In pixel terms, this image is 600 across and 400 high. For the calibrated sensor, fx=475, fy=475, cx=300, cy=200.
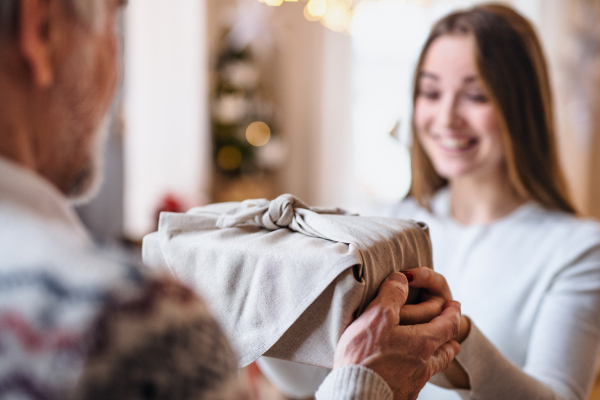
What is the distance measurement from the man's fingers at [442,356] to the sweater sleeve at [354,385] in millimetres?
100

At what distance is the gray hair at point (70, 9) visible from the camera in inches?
14.2

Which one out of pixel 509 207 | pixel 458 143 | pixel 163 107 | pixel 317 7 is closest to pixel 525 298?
pixel 509 207

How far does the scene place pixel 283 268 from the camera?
1.68 feet

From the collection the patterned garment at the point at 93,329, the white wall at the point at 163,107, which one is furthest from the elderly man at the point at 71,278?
the white wall at the point at 163,107

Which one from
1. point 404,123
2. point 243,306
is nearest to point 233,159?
point 404,123

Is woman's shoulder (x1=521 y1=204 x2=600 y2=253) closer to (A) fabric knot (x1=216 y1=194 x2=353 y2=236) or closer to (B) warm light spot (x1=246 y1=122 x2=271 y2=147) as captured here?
(A) fabric knot (x1=216 y1=194 x2=353 y2=236)

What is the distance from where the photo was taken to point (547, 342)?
0.84 meters

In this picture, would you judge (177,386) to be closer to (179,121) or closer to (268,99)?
(179,121)

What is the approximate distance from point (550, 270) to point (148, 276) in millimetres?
857

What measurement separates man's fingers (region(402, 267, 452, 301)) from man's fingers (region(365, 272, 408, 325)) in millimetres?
41

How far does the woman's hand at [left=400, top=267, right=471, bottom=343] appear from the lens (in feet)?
1.90

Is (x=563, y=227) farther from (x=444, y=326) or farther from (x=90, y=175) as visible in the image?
(x=90, y=175)

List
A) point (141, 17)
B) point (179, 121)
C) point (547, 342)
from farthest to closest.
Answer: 1. point (179, 121)
2. point (141, 17)
3. point (547, 342)

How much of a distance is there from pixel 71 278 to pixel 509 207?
3.29ft
